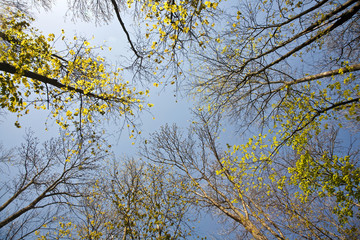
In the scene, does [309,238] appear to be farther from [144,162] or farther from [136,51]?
[136,51]

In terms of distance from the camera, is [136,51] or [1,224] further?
[1,224]

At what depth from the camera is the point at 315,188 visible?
3.68 metres

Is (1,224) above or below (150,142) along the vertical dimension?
below

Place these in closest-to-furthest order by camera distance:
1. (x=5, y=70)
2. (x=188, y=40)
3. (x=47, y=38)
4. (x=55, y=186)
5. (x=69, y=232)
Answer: (x=5, y=70) → (x=188, y=40) → (x=47, y=38) → (x=55, y=186) → (x=69, y=232)

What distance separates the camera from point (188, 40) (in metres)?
3.52

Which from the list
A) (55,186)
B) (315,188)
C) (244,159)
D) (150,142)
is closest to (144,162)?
(150,142)

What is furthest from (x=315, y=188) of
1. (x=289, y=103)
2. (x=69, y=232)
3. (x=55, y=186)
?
(x=69, y=232)

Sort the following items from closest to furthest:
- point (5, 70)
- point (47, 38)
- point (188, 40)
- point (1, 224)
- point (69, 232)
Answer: point (5, 70)
point (188, 40)
point (47, 38)
point (1, 224)
point (69, 232)

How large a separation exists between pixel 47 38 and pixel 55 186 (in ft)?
19.6

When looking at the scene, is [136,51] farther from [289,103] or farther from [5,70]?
[289,103]

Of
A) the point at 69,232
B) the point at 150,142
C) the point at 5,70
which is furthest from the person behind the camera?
the point at 150,142

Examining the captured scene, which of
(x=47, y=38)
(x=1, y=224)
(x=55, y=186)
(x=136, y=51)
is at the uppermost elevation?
(x=47, y=38)

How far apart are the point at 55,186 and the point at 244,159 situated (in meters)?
7.85

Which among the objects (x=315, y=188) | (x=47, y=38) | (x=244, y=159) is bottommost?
(x=315, y=188)
